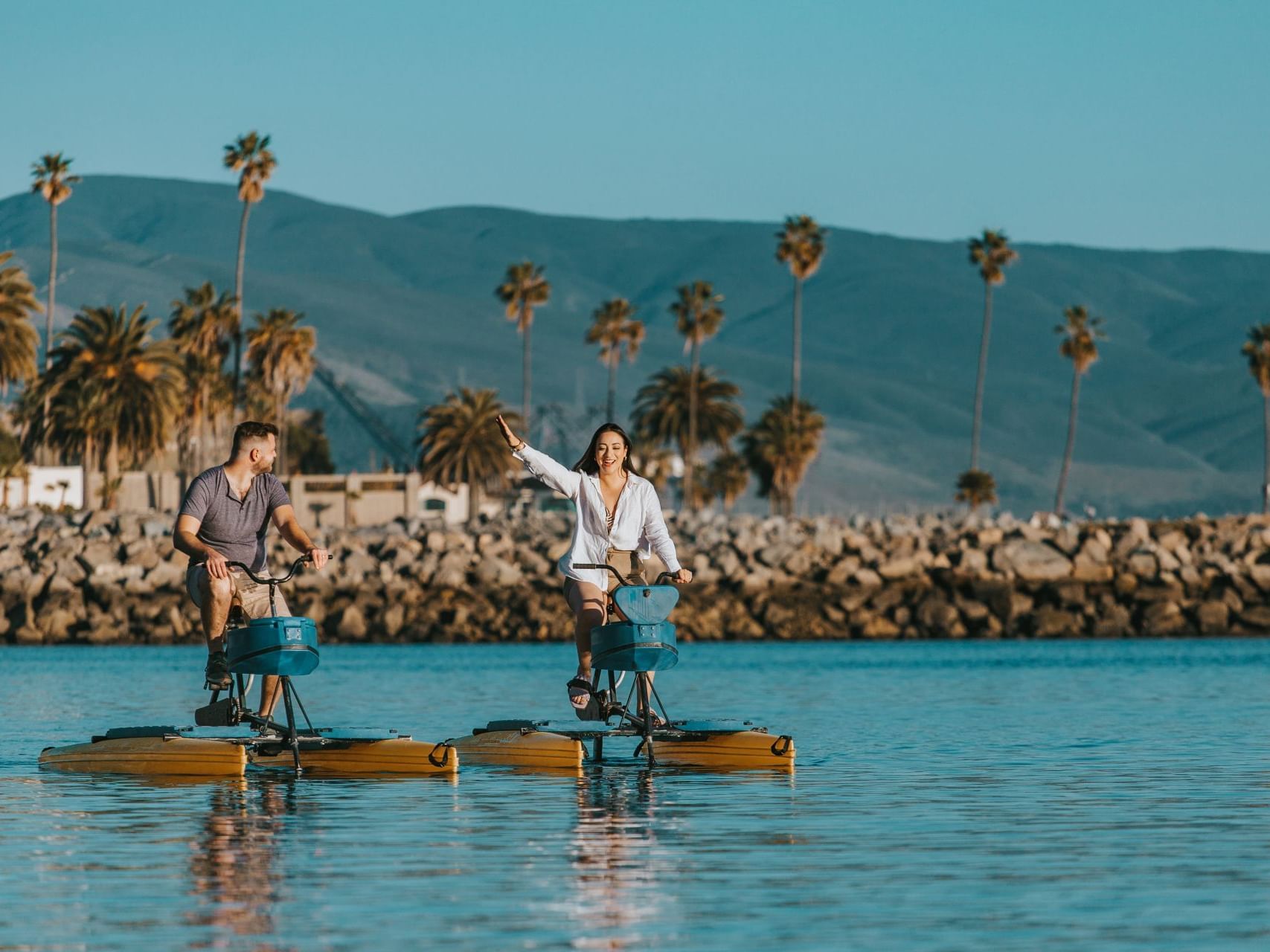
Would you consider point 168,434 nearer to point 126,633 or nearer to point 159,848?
point 126,633

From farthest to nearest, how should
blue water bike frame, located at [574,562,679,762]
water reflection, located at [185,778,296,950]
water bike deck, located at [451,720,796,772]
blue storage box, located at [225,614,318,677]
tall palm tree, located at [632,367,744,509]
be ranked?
1. tall palm tree, located at [632,367,744,509]
2. water bike deck, located at [451,720,796,772]
3. blue water bike frame, located at [574,562,679,762]
4. blue storage box, located at [225,614,318,677]
5. water reflection, located at [185,778,296,950]

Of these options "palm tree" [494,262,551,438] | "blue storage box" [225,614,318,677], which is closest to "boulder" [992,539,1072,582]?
"blue storage box" [225,614,318,677]

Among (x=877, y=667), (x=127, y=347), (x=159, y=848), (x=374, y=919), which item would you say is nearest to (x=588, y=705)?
(x=159, y=848)

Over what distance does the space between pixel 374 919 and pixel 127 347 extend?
8797cm

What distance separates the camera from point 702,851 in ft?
38.4

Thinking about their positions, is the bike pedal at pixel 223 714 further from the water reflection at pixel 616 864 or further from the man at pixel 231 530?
the water reflection at pixel 616 864

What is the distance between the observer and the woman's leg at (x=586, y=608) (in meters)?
16.1

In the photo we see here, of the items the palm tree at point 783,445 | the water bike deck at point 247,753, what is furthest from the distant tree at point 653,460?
the water bike deck at point 247,753

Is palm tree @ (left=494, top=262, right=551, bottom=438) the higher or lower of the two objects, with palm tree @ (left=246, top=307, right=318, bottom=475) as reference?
higher

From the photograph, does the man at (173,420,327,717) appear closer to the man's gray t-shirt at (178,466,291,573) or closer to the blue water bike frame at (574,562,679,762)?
the man's gray t-shirt at (178,466,291,573)

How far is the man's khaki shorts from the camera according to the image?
1586cm

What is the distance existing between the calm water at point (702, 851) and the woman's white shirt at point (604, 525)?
1518mm

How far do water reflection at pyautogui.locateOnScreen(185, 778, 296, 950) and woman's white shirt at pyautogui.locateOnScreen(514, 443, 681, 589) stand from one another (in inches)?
98.6

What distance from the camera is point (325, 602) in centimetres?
6862
